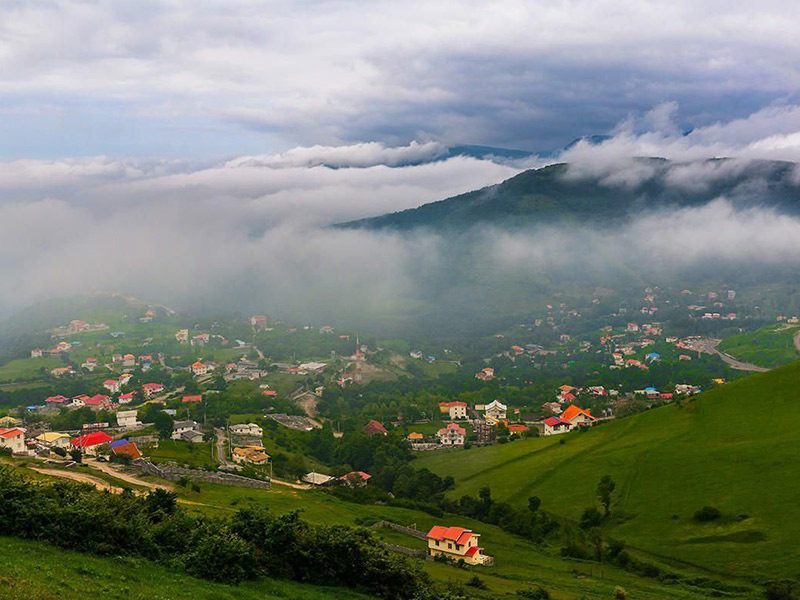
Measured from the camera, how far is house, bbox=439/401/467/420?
91188mm

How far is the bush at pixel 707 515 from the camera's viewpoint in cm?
4025

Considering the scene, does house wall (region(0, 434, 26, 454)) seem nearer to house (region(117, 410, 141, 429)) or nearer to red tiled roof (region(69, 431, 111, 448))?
red tiled roof (region(69, 431, 111, 448))

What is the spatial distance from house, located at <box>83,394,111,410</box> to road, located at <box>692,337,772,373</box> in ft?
302

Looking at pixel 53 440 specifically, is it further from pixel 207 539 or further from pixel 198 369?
pixel 198 369

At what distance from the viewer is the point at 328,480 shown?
5988 centimetres

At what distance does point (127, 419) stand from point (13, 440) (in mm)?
19959

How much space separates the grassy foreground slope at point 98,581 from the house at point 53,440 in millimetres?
43964

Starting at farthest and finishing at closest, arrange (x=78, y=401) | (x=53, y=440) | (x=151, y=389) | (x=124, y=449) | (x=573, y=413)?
(x=151, y=389), (x=78, y=401), (x=573, y=413), (x=53, y=440), (x=124, y=449)

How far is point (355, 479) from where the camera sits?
59531 millimetres

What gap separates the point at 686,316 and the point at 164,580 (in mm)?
169069

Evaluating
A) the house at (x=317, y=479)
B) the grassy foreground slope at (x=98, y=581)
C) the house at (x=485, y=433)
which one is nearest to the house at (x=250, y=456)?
the house at (x=317, y=479)

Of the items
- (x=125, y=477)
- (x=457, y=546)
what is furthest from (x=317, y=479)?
(x=457, y=546)

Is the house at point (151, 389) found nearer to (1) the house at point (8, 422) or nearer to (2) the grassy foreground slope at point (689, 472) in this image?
(1) the house at point (8, 422)

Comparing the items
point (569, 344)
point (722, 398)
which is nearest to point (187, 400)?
point (722, 398)
